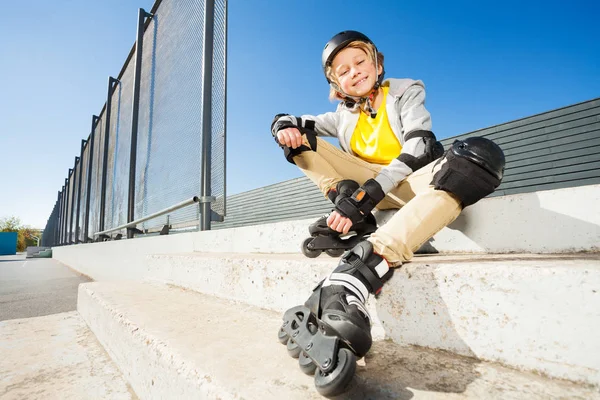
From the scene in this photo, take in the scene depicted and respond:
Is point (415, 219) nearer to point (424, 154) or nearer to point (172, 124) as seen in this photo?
point (424, 154)

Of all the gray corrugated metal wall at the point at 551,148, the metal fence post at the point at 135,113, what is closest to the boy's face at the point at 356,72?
the metal fence post at the point at 135,113

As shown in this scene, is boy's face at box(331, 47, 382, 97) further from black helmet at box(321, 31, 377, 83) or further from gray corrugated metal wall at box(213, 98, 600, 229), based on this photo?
gray corrugated metal wall at box(213, 98, 600, 229)

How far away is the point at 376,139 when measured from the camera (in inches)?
60.4

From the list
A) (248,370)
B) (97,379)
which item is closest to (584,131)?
(248,370)

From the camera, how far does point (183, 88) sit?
3727 mm

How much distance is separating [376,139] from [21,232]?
55062mm

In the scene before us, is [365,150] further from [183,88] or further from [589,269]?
[183,88]

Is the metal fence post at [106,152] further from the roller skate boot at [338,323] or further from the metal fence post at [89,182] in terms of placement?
the roller skate boot at [338,323]

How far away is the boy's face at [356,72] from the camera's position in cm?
151

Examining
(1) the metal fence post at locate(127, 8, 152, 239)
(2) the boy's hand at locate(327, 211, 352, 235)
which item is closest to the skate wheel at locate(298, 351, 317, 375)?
(2) the boy's hand at locate(327, 211, 352, 235)

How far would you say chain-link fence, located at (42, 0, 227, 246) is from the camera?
2.88 metres

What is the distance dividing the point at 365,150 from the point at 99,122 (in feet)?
38.0

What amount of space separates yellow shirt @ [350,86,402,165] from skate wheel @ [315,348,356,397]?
116 cm

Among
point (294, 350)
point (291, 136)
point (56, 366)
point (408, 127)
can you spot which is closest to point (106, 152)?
point (56, 366)
